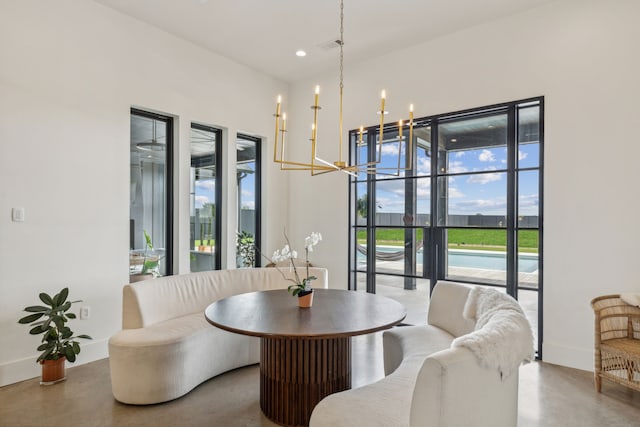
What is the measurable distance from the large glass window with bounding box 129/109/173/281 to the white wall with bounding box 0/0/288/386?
16cm

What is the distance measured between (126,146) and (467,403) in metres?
3.73

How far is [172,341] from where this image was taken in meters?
2.77

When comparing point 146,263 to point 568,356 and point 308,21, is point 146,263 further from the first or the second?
point 568,356

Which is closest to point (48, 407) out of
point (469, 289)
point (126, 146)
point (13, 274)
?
point (13, 274)

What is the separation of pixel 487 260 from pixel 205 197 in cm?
336

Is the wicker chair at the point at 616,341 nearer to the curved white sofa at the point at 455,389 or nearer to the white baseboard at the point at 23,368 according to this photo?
the curved white sofa at the point at 455,389

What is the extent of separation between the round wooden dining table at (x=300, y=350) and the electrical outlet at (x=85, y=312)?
1678mm

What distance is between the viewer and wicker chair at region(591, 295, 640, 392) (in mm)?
2713

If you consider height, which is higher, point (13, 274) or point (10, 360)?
point (13, 274)

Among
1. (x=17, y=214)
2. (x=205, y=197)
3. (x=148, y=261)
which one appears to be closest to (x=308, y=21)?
(x=205, y=197)

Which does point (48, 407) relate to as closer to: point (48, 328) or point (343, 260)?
point (48, 328)

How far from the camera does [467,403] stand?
55.1 inches

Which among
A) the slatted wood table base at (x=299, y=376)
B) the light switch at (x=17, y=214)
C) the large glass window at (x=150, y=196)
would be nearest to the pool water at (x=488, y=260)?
the slatted wood table base at (x=299, y=376)

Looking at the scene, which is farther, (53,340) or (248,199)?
(248,199)
